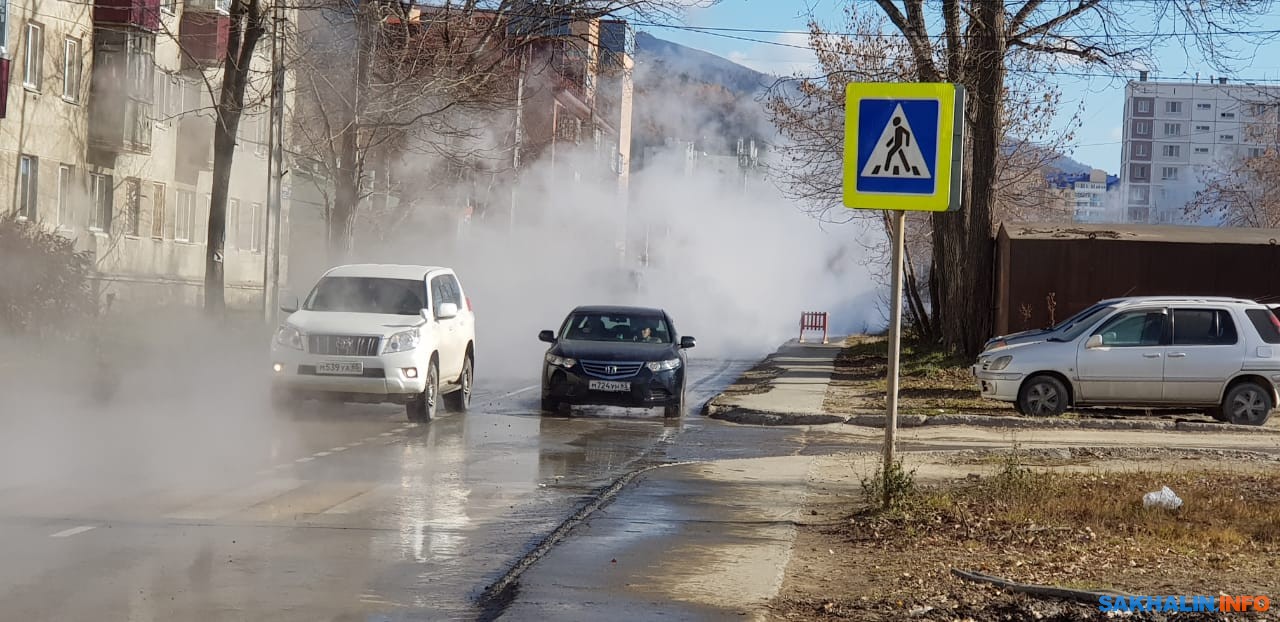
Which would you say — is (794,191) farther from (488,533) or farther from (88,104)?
(488,533)

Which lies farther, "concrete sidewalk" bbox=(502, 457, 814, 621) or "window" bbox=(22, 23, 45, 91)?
"window" bbox=(22, 23, 45, 91)

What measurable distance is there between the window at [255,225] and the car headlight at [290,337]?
2873cm

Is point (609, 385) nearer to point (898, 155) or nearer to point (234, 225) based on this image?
point (898, 155)

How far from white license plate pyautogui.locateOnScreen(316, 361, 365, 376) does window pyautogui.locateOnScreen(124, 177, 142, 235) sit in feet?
67.5

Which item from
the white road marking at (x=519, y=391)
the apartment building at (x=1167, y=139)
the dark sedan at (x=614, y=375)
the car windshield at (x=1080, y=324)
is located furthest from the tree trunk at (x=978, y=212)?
the apartment building at (x=1167, y=139)

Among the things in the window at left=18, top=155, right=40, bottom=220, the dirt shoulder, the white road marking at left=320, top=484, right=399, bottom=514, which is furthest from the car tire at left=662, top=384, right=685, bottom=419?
the window at left=18, top=155, right=40, bottom=220

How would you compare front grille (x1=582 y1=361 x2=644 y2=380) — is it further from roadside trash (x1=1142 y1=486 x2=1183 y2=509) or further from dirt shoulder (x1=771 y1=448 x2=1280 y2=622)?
roadside trash (x1=1142 y1=486 x2=1183 y2=509)

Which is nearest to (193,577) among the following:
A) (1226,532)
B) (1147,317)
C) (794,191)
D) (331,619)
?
(331,619)

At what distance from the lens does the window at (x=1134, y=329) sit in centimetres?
1964

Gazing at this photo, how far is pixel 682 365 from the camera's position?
19875 millimetres

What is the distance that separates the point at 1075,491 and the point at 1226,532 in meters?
1.95

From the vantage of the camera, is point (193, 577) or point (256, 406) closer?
point (193, 577)

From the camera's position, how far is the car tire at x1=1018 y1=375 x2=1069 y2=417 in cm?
1998

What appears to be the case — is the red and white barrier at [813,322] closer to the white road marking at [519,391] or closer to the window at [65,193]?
the window at [65,193]
